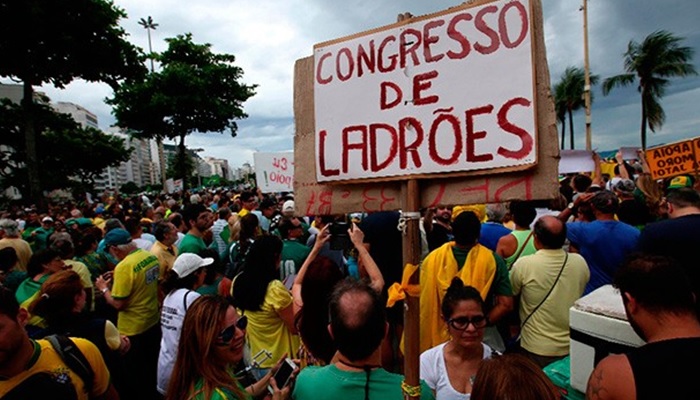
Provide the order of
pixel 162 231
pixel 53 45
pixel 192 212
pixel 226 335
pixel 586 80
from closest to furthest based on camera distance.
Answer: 1. pixel 226 335
2. pixel 162 231
3. pixel 192 212
4. pixel 53 45
5. pixel 586 80

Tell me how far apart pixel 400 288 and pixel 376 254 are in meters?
1.96

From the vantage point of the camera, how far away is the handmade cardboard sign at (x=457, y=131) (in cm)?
144

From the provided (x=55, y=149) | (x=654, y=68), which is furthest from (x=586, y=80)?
(x=55, y=149)

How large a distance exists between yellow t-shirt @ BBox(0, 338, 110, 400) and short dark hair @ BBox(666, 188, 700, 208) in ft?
12.7

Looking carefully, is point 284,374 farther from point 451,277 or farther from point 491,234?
point 491,234

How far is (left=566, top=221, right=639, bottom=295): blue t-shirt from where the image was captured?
3.44 meters

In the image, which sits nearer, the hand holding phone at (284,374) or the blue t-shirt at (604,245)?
the hand holding phone at (284,374)

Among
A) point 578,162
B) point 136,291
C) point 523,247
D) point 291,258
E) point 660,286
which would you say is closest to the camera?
point 660,286

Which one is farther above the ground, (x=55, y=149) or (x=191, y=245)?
(x=55, y=149)

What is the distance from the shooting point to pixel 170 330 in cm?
287

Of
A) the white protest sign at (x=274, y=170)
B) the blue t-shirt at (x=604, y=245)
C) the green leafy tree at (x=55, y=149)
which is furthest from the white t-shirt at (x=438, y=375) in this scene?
the green leafy tree at (x=55, y=149)

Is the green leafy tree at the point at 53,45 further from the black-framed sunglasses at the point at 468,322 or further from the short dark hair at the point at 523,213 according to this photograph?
the black-framed sunglasses at the point at 468,322

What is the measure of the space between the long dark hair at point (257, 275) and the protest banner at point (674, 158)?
6972mm

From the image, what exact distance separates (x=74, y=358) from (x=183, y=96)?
935 inches
